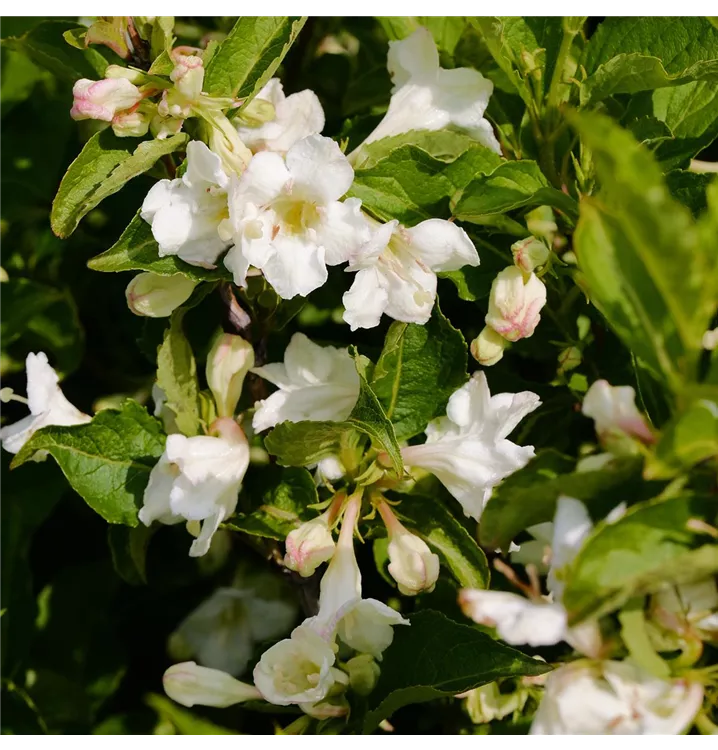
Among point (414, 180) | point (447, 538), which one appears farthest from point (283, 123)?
point (447, 538)

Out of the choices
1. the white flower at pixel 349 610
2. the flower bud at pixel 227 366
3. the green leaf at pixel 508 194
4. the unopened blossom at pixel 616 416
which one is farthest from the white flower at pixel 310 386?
the unopened blossom at pixel 616 416

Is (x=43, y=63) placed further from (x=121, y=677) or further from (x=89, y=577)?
(x=121, y=677)

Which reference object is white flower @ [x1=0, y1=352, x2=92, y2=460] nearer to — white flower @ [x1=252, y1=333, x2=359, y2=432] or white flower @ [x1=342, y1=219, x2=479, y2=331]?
white flower @ [x1=252, y1=333, x2=359, y2=432]

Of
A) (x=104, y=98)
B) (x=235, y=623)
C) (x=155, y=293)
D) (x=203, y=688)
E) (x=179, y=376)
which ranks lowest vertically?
(x=235, y=623)

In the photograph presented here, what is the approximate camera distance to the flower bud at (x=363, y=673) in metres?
1.36

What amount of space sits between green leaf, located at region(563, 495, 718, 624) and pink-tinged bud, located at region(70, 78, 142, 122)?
86 cm

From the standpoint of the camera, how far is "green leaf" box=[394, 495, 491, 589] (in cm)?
135

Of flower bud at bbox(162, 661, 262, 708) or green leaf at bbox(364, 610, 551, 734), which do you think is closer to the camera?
green leaf at bbox(364, 610, 551, 734)

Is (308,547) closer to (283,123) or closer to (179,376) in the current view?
(179,376)

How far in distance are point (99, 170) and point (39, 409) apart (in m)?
0.39

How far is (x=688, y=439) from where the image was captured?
0.85 m

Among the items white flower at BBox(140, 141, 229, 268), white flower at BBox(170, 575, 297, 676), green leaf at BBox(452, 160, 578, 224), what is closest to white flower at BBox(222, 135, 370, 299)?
white flower at BBox(140, 141, 229, 268)

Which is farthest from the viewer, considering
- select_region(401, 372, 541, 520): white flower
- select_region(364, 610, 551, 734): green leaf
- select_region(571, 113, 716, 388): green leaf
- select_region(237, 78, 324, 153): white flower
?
select_region(237, 78, 324, 153): white flower

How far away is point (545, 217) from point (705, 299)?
0.59m
